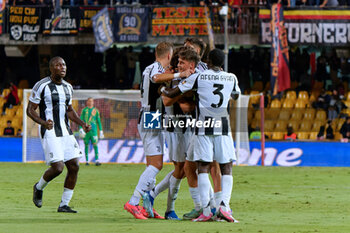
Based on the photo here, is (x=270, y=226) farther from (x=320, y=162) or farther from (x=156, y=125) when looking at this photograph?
(x=320, y=162)

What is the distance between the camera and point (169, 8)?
29.5 m

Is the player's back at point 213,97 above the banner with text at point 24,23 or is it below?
above

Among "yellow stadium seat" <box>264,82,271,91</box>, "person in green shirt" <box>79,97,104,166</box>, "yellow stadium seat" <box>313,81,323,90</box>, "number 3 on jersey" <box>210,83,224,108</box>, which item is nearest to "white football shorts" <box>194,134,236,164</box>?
"number 3 on jersey" <box>210,83,224,108</box>

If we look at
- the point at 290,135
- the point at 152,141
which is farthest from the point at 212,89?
the point at 290,135

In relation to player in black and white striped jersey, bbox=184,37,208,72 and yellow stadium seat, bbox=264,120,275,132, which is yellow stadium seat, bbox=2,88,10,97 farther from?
player in black and white striped jersey, bbox=184,37,208,72

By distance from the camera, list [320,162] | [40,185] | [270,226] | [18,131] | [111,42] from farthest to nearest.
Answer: [111,42] → [18,131] → [320,162] → [40,185] → [270,226]

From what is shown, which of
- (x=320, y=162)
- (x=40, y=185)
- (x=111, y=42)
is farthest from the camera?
(x=111, y=42)

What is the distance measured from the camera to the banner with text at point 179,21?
29.5 metres

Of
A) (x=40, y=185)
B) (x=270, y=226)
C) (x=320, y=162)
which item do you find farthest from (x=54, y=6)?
(x=270, y=226)

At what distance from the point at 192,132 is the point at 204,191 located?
31.7 inches

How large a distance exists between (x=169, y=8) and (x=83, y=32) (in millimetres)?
3633

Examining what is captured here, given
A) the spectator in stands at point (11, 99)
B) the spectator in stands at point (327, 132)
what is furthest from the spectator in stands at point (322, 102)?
the spectator in stands at point (11, 99)

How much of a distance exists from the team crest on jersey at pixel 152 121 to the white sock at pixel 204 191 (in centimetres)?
92

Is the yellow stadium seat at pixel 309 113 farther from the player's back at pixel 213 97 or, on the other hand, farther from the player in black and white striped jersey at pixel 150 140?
the player's back at pixel 213 97
